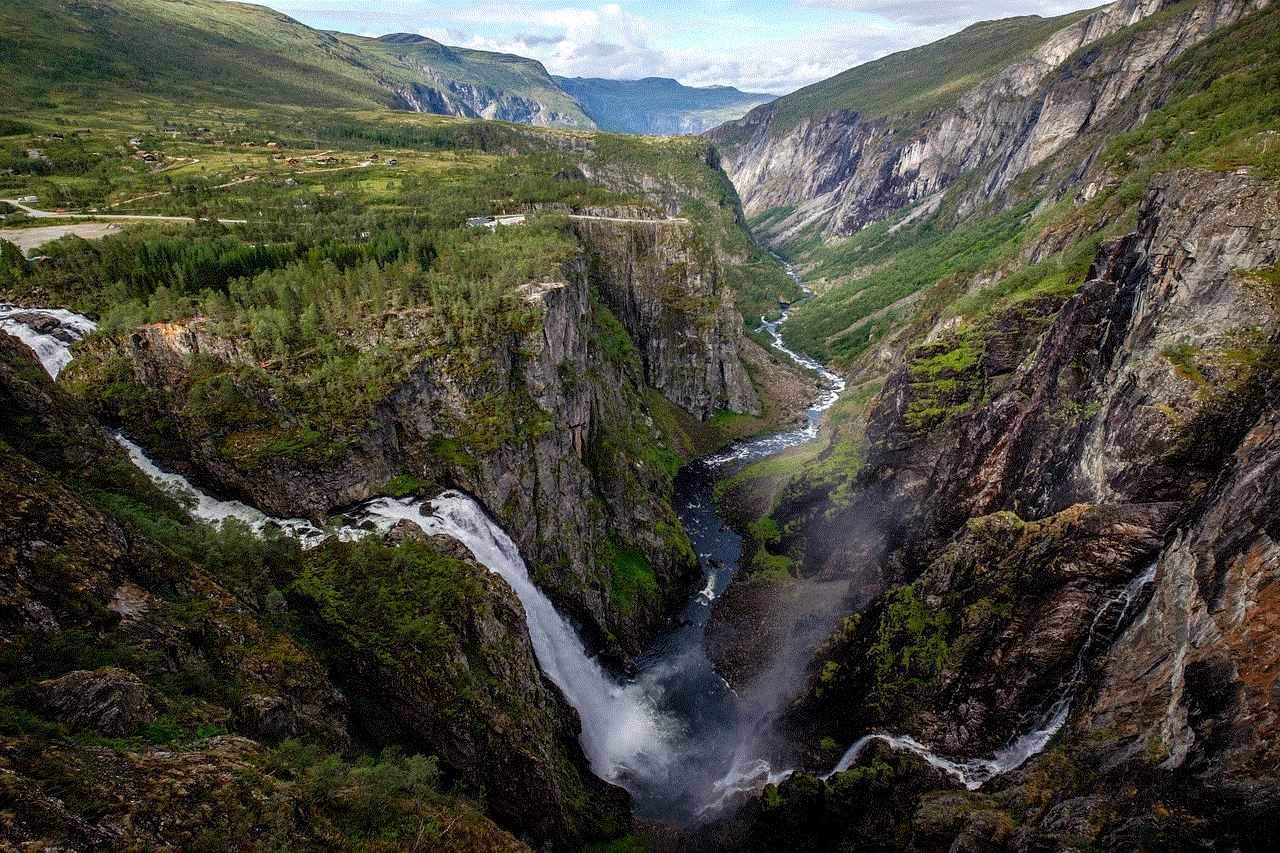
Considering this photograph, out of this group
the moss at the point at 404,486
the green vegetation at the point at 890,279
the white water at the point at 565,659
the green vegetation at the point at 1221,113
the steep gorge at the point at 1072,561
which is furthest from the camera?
the green vegetation at the point at 890,279

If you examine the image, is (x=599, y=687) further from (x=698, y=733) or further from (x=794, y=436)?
(x=794, y=436)

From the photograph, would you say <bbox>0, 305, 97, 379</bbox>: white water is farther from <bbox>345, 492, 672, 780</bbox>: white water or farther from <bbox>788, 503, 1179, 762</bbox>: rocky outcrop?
<bbox>788, 503, 1179, 762</bbox>: rocky outcrop

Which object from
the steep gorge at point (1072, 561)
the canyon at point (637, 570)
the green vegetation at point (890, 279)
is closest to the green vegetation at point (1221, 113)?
the canyon at point (637, 570)

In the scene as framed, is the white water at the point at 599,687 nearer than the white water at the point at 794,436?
Yes

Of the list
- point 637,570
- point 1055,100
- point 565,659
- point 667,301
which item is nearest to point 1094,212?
point 667,301

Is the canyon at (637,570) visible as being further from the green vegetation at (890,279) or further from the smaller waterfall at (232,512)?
the green vegetation at (890,279)

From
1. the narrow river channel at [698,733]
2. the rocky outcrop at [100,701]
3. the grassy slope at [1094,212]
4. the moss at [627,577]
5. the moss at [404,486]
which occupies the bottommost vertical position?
the narrow river channel at [698,733]
